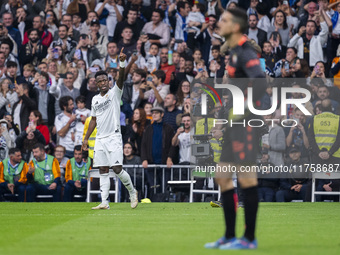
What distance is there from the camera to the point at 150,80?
19.6 metres

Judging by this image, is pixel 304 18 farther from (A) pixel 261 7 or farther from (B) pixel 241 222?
(B) pixel 241 222

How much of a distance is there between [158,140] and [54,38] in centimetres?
550

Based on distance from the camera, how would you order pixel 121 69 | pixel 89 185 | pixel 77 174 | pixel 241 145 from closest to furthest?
1. pixel 241 145
2. pixel 121 69
3. pixel 89 185
4. pixel 77 174

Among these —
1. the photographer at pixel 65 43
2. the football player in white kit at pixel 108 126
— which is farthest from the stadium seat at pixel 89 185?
the photographer at pixel 65 43

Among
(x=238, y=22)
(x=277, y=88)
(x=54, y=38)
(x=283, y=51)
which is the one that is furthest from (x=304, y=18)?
(x=238, y=22)

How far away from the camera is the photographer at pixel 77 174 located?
18.7 metres

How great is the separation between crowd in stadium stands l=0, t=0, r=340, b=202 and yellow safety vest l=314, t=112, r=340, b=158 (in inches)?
0.9

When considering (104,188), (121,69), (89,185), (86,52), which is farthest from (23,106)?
(121,69)

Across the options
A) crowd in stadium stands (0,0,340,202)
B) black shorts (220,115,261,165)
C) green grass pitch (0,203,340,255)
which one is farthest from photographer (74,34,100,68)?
black shorts (220,115,261,165)

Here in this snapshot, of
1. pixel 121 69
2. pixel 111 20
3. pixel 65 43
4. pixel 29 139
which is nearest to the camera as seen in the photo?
pixel 121 69

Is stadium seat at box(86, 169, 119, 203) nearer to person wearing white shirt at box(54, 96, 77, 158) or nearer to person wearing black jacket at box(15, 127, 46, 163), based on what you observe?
person wearing white shirt at box(54, 96, 77, 158)

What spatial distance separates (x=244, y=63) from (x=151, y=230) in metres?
3.16

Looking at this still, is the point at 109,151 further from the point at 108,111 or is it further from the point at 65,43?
the point at 65,43

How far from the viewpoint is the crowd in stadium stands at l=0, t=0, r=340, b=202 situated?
17.8 meters
